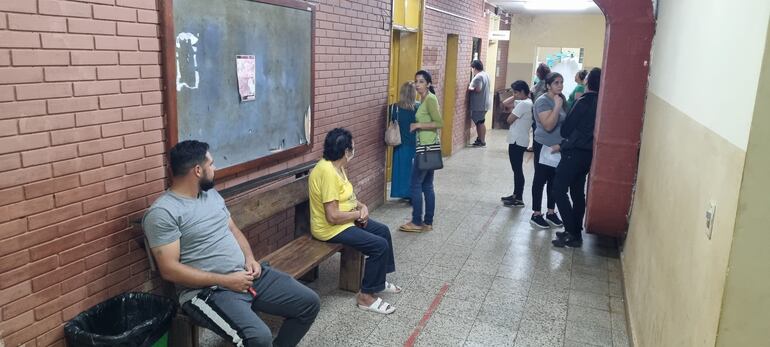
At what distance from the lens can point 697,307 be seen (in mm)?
2172

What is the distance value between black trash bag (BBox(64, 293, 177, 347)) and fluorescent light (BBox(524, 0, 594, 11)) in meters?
10.3

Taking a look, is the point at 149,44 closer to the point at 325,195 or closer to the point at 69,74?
the point at 69,74

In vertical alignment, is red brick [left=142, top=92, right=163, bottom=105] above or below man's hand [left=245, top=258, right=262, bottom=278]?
above

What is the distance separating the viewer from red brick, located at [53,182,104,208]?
8.47 ft

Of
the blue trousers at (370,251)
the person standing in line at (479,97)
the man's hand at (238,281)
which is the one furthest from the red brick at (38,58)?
the person standing in line at (479,97)

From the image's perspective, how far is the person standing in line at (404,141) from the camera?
6.13 metres

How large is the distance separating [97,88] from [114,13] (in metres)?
0.39

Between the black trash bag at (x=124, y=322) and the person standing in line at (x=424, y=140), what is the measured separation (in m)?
3.25

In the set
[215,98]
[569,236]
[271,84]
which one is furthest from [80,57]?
[569,236]

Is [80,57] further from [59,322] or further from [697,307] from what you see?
[697,307]

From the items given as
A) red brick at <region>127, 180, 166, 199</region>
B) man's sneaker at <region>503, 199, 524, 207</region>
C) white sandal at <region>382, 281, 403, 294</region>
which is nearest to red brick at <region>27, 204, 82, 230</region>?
red brick at <region>127, 180, 166, 199</region>

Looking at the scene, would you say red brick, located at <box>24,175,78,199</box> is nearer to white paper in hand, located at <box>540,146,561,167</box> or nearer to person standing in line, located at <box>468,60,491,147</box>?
white paper in hand, located at <box>540,146,561,167</box>

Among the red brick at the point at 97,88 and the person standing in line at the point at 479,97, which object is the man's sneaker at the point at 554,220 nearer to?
the red brick at the point at 97,88

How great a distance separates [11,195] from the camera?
236 centimetres
